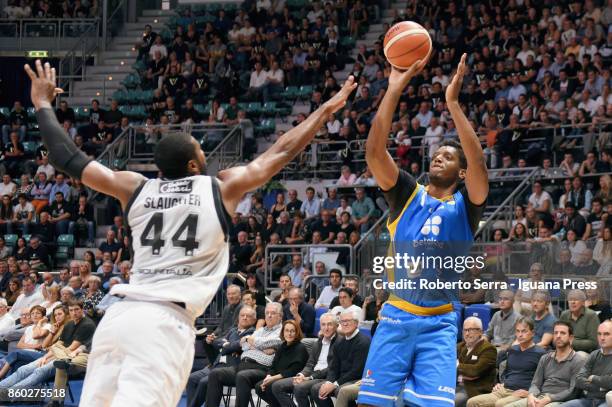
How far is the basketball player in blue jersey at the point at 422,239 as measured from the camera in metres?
6.33

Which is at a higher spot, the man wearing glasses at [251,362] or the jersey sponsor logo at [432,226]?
the jersey sponsor logo at [432,226]

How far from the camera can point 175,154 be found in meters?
5.37

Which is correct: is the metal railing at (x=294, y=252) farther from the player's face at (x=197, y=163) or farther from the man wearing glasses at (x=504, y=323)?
the player's face at (x=197, y=163)

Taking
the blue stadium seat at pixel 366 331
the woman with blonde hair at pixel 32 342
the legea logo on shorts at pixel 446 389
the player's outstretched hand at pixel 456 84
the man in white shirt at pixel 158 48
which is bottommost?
the woman with blonde hair at pixel 32 342

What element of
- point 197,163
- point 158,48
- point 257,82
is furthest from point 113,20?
point 197,163

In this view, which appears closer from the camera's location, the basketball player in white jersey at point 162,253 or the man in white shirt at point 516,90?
the basketball player in white jersey at point 162,253

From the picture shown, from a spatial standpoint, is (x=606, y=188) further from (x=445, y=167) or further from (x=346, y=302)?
(x=445, y=167)

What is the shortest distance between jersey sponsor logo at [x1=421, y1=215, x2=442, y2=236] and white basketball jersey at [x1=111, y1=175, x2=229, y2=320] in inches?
68.0

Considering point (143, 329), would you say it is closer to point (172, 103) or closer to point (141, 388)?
point (141, 388)

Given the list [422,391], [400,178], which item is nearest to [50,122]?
[400,178]

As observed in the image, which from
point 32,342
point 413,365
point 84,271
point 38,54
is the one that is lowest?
point 32,342

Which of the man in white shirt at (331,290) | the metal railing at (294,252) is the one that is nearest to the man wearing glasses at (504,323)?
the man in white shirt at (331,290)

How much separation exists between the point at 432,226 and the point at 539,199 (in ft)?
35.1

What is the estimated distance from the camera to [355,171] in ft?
67.3
